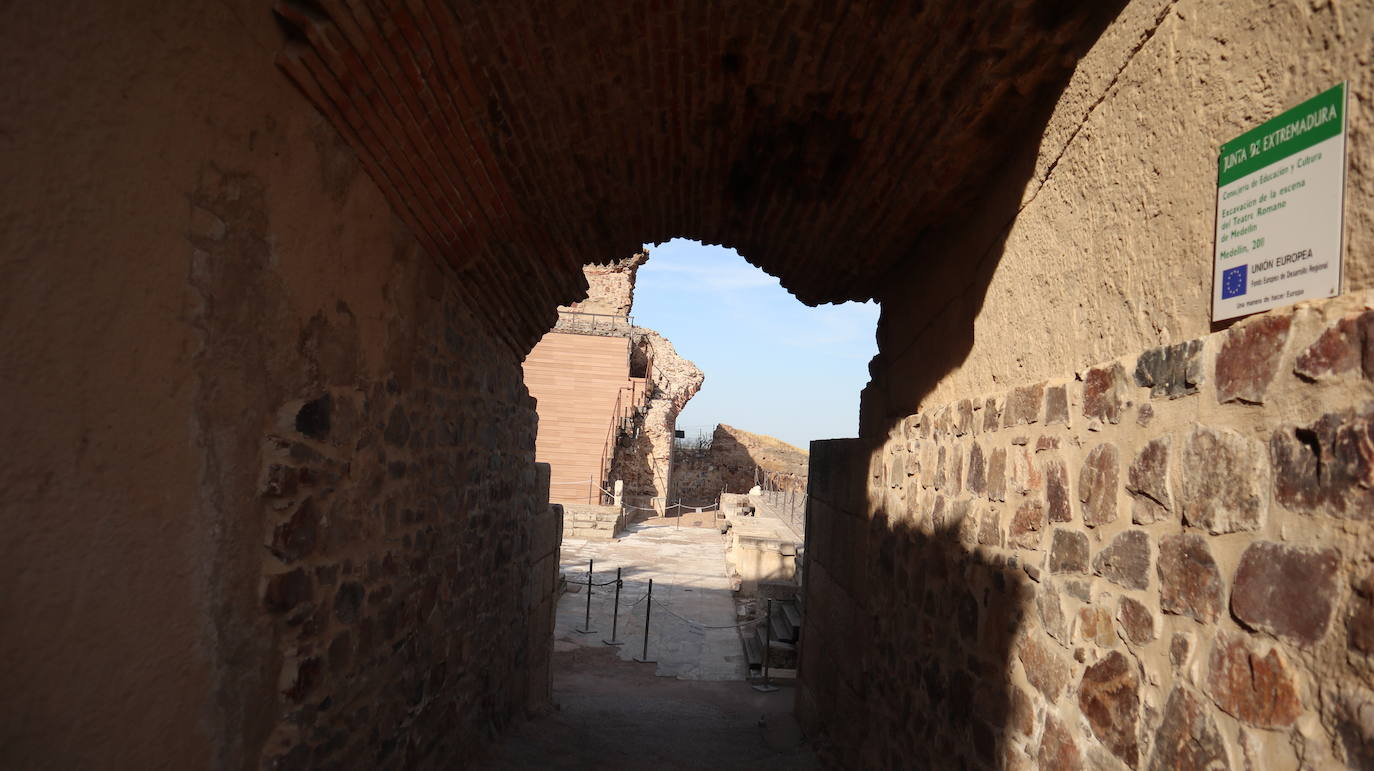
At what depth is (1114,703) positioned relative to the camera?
6.77ft

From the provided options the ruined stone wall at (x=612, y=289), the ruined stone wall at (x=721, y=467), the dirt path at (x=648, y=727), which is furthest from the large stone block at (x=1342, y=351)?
the ruined stone wall at (x=721, y=467)

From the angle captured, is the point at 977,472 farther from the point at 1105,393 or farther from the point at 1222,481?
the point at 1222,481

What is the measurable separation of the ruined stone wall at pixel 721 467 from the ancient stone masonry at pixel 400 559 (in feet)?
80.0

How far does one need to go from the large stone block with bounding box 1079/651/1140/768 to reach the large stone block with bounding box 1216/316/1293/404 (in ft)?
2.41

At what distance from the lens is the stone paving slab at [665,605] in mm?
9438

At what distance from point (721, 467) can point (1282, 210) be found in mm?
29324

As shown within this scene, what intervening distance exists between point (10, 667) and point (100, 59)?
1.30m

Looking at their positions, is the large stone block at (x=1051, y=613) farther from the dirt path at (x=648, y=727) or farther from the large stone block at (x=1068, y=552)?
the dirt path at (x=648, y=727)

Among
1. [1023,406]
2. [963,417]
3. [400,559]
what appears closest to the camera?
[1023,406]

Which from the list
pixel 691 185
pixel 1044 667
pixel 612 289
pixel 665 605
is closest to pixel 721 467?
pixel 612 289

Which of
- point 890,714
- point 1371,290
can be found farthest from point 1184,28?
point 890,714

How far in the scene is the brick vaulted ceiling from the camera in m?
2.72

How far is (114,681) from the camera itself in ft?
6.52

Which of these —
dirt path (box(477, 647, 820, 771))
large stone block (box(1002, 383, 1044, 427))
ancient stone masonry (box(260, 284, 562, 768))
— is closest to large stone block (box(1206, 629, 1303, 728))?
large stone block (box(1002, 383, 1044, 427))
